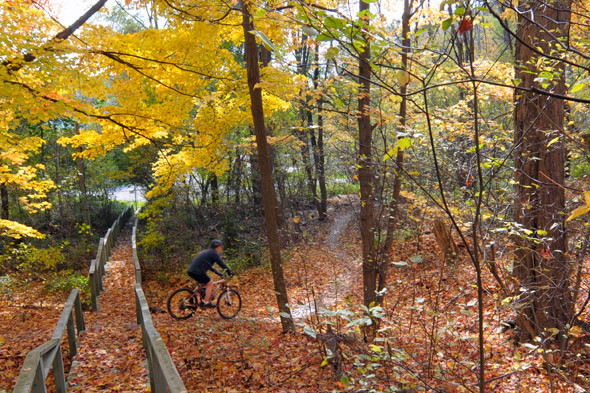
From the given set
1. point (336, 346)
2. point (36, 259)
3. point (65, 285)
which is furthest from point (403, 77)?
point (36, 259)

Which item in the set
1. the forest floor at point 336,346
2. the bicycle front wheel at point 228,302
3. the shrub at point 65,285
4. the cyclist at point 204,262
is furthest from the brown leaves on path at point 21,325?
the bicycle front wheel at point 228,302

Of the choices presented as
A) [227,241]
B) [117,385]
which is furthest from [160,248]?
[117,385]

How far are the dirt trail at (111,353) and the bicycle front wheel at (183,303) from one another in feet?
2.69

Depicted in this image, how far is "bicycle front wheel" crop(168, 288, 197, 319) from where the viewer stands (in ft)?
29.2

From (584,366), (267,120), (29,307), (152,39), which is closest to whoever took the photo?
(584,366)

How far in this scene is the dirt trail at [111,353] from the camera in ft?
15.8

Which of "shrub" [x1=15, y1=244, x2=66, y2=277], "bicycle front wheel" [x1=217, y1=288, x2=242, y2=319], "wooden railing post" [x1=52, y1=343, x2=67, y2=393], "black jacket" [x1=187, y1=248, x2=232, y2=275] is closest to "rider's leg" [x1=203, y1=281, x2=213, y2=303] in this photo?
"bicycle front wheel" [x1=217, y1=288, x2=242, y2=319]

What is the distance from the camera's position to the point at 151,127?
28.0 feet

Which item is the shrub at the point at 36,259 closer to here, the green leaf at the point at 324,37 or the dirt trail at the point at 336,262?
the dirt trail at the point at 336,262

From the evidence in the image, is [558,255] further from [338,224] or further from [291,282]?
[338,224]

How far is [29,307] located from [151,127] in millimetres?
5982

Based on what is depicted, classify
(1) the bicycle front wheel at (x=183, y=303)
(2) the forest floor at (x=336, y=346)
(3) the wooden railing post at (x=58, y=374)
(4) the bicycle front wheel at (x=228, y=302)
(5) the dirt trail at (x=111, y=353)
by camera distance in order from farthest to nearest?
1. (4) the bicycle front wheel at (x=228, y=302)
2. (1) the bicycle front wheel at (x=183, y=303)
3. (5) the dirt trail at (x=111, y=353)
4. (2) the forest floor at (x=336, y=346)
5. (3) the wooden railing post at (x=58, y=374)

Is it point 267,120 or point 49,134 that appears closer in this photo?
point 267,120

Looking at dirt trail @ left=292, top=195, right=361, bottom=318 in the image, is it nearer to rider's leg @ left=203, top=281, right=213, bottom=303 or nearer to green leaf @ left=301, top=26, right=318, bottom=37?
rider's leg @ left=203, top=281, right=213, bottom=303
